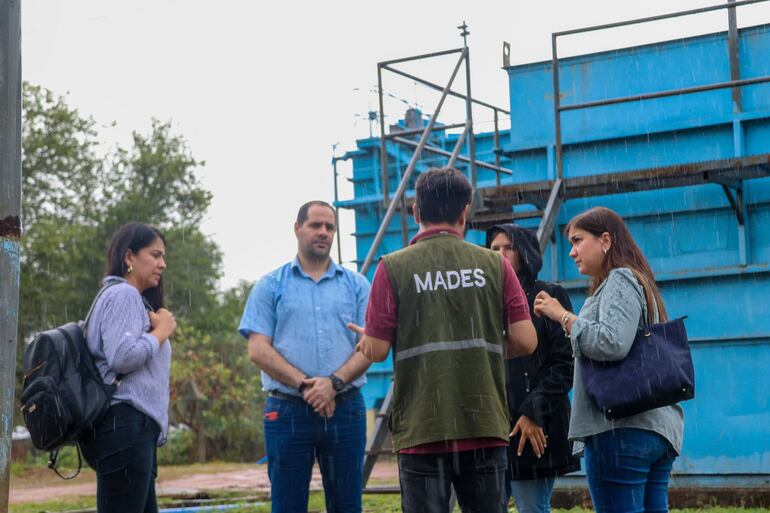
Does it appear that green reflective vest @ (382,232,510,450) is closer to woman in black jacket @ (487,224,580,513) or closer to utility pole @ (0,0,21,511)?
woman in black jacket @ (487,224,580,513)

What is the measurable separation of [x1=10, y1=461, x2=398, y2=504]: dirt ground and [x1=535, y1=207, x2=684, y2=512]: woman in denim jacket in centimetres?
959

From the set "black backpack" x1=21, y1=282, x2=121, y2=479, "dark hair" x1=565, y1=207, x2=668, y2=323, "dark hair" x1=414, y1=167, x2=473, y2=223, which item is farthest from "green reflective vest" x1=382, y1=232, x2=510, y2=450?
"black backpack" x1=21, y1=282, x2=121, y2=479

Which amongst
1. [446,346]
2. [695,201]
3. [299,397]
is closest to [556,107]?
[695,201]

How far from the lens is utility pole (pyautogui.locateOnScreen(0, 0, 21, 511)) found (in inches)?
138

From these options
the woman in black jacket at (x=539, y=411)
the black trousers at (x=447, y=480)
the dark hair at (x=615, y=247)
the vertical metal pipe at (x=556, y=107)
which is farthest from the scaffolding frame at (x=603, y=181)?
the black trousers at (x=447, y=480)

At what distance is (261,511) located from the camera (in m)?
10.5

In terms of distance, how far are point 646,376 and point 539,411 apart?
1102 mm

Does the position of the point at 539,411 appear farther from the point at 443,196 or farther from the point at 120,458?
the point at 120,458

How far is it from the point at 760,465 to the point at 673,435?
497 centimetres

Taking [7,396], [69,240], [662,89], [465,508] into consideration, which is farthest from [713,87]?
[69,240]

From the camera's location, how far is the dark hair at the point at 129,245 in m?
5.39

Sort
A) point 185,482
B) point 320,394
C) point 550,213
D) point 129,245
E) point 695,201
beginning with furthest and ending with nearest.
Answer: point 185,482 < point 695,201 < point 550,213 < point 320,394 < point 129,245

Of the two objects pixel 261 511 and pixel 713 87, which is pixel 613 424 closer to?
pixel 713 87

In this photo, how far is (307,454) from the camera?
5.88 meters
